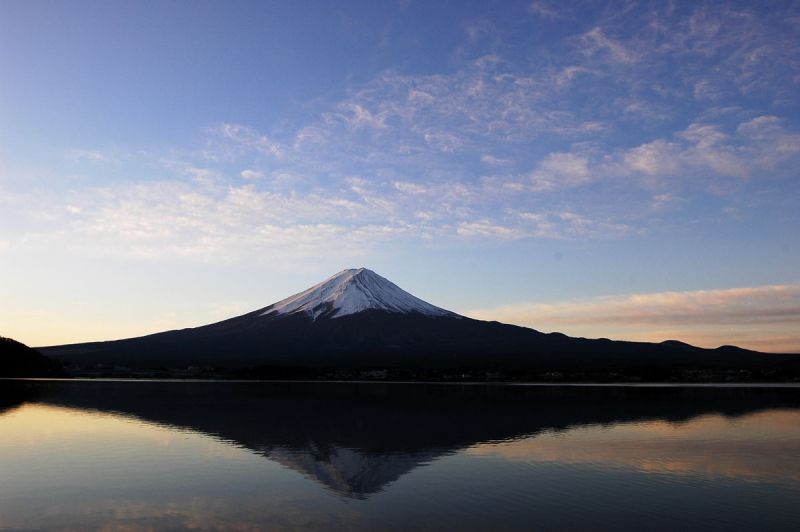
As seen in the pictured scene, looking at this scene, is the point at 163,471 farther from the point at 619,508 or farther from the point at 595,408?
the point at 595,408

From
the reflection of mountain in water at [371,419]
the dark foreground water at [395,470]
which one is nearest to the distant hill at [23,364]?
the reflection of mountain in water at [371,419]

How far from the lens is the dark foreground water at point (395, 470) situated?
635 inches

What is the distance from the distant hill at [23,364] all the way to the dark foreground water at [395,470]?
256 ft

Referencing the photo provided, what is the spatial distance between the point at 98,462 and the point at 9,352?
108567 mm

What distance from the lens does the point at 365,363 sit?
12638 cm

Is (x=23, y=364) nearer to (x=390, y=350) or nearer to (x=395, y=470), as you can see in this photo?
(x=390, y=350)

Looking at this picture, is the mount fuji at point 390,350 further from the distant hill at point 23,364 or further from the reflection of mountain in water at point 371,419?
the reflection of mountain in water at point 371,419

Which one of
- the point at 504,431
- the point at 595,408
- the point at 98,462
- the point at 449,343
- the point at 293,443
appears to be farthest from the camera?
the point at 449,343

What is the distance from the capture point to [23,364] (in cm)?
11356

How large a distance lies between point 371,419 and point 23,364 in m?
96.3

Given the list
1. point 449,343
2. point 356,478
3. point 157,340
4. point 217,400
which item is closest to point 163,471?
point 356,478

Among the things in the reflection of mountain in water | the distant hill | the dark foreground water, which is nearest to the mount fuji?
Answer: the distant hill

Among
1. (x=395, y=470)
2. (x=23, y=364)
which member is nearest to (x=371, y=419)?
(x=395, y=470)

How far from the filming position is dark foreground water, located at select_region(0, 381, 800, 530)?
16141 mm
